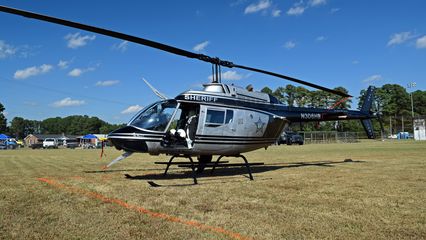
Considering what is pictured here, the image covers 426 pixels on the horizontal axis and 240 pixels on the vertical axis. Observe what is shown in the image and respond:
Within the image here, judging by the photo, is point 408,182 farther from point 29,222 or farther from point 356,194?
point 29,222

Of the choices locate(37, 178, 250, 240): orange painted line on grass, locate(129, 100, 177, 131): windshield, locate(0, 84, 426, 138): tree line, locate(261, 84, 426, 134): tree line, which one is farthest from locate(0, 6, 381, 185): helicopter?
locate(261, 84, 426, 134): tree line

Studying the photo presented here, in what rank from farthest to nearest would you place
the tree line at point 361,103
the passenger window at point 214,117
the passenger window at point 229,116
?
1. the tree line at point 361,103
2. the passenger window at point 229,116
3. the passenger window at point 214,117

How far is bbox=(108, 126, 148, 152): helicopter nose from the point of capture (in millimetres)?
9914

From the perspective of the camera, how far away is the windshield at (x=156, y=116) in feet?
33.2

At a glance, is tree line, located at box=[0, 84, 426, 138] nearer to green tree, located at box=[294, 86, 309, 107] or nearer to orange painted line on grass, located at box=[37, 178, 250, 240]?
green tree, located at box=[294, 86, 309, 107]

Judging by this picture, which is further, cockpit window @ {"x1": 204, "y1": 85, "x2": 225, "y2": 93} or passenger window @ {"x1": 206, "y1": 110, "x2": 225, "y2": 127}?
cockpit window @ {"x1": 204, "y1": 85, "x2": 225, "y2": 93}

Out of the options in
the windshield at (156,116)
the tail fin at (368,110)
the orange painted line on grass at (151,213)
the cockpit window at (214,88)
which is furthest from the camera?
the tail fin at (368,110)

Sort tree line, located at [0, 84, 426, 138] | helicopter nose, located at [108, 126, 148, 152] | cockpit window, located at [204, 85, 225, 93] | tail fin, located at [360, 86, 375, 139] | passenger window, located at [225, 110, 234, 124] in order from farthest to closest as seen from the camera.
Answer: tree line, located at [0, 84, 426, 138], tail fin, located at [360, 86, 375, 139], cockpit window, located at [204, 85, 225, 93], passenger window, located at [225, 110, 234, 124], helicopter nose, located at [108, 126, 148, 152]

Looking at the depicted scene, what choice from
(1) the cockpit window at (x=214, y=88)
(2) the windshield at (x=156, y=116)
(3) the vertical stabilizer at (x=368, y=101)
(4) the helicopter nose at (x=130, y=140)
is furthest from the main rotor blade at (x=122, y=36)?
(3) the vertical stabilizer at (x=368, y=101)

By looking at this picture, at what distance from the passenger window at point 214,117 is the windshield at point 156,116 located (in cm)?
112

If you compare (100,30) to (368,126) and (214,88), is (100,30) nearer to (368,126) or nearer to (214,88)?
(214,88)

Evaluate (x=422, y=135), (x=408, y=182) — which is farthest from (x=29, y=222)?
(x=422, y=135)

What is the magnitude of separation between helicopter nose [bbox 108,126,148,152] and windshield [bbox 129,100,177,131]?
242mm

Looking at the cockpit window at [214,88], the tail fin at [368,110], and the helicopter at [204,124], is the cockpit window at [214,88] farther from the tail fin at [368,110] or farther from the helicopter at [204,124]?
the tail fin at [368,110]
